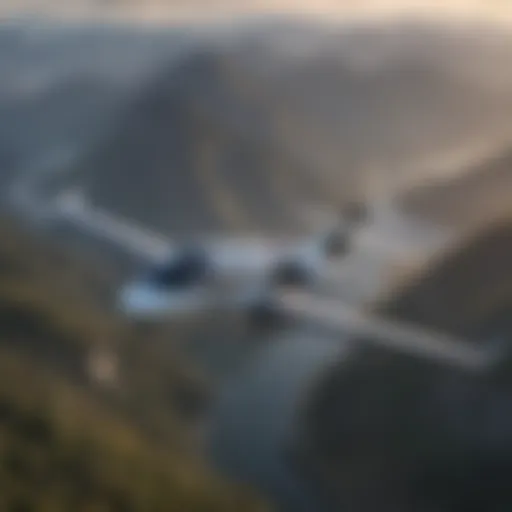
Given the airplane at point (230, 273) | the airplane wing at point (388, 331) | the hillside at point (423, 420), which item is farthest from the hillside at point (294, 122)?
the hillside at point (423, 420)

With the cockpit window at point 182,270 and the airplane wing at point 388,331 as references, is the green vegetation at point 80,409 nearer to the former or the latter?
the cockpit window at point 182,270

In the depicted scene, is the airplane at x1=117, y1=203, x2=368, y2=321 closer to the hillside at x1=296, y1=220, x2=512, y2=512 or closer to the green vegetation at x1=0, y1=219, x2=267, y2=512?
the green vegetation at x1=0, y1=219, x2=267, y2=512

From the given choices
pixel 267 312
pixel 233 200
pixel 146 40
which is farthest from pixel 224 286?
pixel 146 40

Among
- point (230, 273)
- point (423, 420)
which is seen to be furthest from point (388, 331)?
point (230, 273)

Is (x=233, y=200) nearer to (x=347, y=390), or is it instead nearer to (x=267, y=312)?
(x=267, y=312)

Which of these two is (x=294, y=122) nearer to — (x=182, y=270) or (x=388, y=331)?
(x=182, y=270)

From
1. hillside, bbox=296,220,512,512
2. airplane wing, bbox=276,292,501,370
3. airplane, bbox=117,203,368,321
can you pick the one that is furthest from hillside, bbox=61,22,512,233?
hillside, bbox=296,220,512,512
